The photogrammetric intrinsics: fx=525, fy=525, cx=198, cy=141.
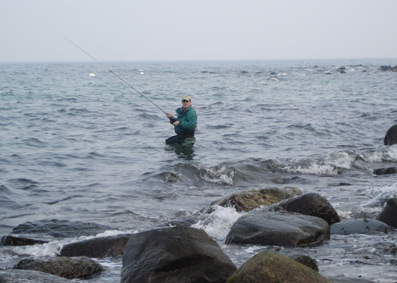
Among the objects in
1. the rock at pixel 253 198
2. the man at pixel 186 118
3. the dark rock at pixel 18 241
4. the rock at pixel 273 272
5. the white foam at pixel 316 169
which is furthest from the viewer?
the man at pixel 186 118

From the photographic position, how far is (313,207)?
703 centimetres

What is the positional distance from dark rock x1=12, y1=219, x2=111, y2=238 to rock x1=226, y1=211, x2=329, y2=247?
201 cm

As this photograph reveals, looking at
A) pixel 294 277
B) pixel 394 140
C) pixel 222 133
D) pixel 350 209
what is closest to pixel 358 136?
pixel 394 140

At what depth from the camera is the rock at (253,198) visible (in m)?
8.07

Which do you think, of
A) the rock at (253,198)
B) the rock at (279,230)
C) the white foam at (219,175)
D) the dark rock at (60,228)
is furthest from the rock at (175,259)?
the white foam at (219,175)

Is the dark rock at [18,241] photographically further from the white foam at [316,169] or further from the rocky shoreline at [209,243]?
the white foam at [316,169]

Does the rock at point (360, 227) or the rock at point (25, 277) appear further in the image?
the rock at point (360, 227)

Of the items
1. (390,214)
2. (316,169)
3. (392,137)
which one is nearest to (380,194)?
(390,214)

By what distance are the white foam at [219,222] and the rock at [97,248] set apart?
51.8 inches

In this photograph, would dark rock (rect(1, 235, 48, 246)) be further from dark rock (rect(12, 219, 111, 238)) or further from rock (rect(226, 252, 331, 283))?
rock (rect(226, 252, 331, 283))

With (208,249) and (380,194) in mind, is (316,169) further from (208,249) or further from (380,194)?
(208,249)

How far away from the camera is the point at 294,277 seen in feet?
12.5

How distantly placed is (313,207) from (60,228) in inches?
136

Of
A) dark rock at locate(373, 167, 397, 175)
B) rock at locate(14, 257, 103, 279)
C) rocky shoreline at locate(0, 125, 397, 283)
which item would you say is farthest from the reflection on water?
rock at locate(14, 257, 103, 279)
